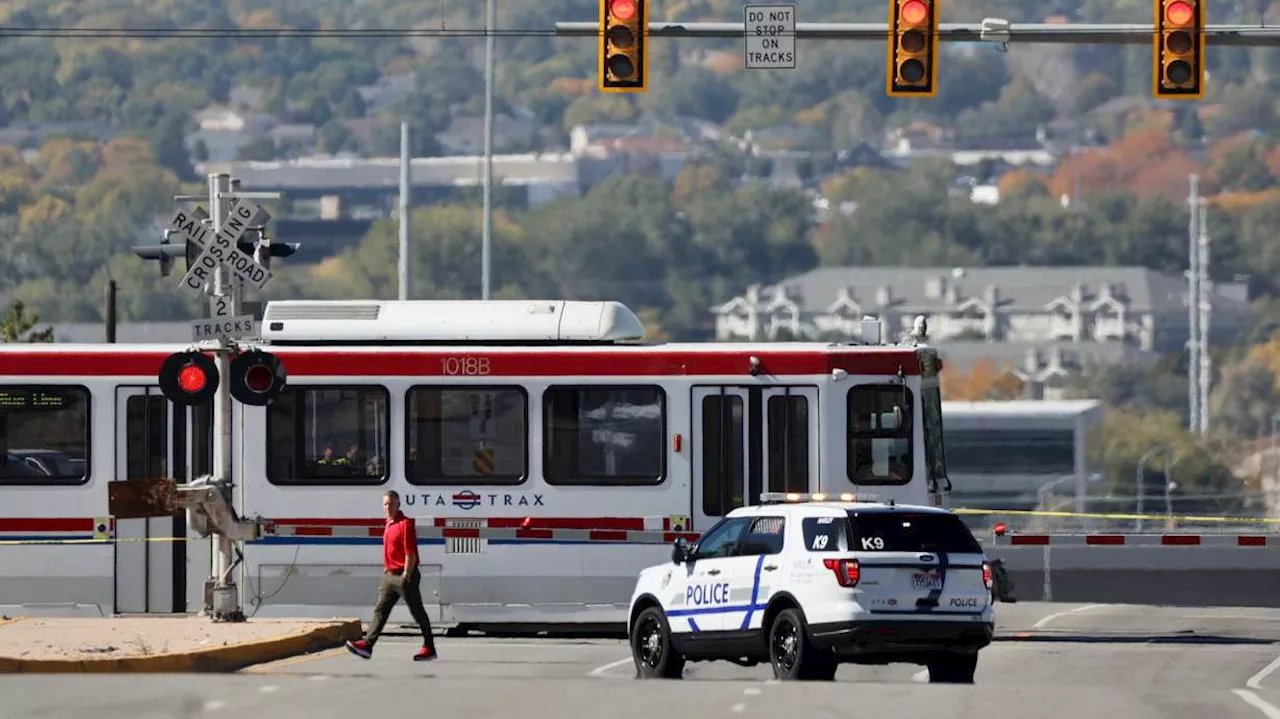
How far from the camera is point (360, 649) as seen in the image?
77.8ft

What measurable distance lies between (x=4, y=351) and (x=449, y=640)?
18.4ft

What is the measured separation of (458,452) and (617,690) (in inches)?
317

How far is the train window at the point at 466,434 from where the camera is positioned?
89.6 feet

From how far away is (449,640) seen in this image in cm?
2734

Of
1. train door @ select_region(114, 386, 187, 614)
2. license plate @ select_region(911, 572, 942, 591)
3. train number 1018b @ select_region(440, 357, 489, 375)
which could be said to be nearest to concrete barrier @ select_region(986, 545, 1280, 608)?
train number 1018b @ select_region(440, 357, 489, 375)

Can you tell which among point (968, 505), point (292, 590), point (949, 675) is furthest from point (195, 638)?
point (968, 505)

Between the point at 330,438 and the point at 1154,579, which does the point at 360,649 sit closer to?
the point at 330,438

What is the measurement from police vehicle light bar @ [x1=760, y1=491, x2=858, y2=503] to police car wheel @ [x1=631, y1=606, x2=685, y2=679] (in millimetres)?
1794

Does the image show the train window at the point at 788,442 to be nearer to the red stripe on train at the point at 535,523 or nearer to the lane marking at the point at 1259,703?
the red stripe on train at the point at 535,523

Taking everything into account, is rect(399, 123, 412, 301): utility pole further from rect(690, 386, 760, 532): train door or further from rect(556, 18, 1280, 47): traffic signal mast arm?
rect(690, 386, 760, 532): train door

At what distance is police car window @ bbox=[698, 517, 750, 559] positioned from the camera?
2294cm

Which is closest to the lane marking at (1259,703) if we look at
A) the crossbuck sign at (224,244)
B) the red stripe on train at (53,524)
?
the crossbuck sign at (224,244)

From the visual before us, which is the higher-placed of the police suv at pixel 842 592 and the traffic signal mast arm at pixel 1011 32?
the traffic signal mast arm at pixel 1011 32

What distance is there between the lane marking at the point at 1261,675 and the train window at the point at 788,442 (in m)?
4.96
